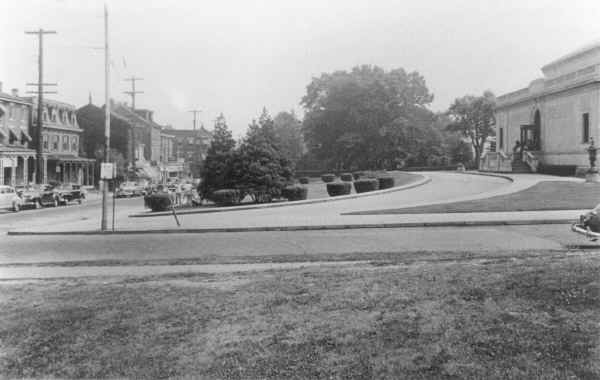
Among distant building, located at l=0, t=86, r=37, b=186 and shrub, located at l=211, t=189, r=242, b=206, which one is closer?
shrub, located at l=211, t=189, r=242, b=206

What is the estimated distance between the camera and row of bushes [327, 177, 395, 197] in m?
32.2

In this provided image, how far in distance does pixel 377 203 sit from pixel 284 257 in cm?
1544

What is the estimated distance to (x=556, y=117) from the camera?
145 ft

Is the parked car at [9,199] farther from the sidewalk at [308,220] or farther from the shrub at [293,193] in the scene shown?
the shrub at [293,193]

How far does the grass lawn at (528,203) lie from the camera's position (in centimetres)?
2145

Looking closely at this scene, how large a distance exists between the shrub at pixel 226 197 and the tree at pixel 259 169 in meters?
0.74

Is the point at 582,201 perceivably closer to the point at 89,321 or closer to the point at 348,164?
the point at 89,321

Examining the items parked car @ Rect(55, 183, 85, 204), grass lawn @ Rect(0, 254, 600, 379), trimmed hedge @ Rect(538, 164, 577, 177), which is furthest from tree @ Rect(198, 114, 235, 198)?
trimmed hedge @ Rect(538, 164, 577, 177)

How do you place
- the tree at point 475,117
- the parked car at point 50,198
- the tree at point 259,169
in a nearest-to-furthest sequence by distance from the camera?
the tree at point 259,169
the parked car at point 50,198
the tree at point 475,117

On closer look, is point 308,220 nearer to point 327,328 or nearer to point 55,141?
point 327,328

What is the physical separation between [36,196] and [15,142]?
1491cm

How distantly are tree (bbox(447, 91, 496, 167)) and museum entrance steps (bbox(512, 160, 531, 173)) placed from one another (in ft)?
125

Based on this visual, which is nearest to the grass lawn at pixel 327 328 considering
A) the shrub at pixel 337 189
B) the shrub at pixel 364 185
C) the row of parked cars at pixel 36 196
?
the shrub at pixel 337 189

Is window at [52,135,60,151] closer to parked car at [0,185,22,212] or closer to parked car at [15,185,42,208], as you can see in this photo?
parked car at [15,185,42,208]
